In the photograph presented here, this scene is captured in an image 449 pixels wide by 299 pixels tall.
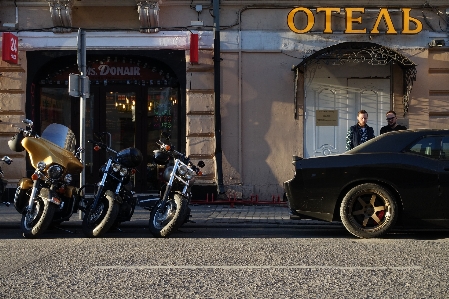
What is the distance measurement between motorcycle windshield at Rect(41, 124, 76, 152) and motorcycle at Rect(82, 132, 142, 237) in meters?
0.60

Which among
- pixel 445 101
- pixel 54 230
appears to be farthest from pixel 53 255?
pixel 445 101

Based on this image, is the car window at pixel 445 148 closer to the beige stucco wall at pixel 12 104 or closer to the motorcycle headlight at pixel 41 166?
the motorcycle headlight at pixel 41 166

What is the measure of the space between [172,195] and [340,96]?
6637 mm

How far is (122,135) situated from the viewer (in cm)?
1456

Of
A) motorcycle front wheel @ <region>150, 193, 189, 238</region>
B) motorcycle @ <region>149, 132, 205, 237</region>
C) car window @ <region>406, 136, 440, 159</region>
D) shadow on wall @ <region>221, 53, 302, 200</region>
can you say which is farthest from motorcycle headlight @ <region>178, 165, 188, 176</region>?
shadow on wall @ <region>221, 53, 302, 200</region>

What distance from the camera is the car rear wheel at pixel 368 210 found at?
324 inches

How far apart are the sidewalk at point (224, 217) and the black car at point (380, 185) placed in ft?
5.49

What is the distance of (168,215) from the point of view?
8609 mm

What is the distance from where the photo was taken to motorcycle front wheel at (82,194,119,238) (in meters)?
8.46

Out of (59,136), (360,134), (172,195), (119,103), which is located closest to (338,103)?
(360,134)

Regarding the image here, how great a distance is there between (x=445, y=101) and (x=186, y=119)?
553 centimetres

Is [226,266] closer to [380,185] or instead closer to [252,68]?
[380,185]

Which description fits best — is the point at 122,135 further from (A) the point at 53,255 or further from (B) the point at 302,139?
(A) the point at 53,255

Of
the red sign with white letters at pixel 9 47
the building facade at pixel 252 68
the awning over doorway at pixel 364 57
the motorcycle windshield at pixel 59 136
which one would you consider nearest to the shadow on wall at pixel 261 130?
the building facade at pixel 252 68
